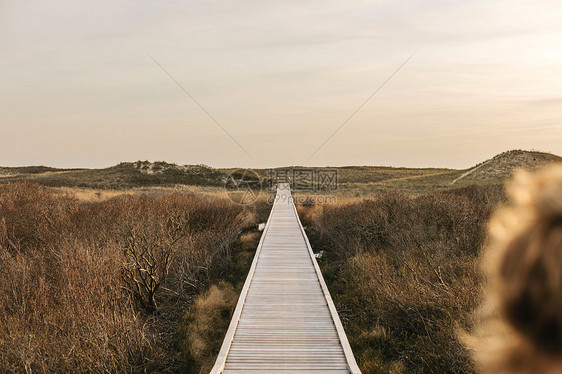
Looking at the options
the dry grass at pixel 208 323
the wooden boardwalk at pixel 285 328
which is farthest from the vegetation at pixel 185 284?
the wooden boardwalk at pixel 285 328

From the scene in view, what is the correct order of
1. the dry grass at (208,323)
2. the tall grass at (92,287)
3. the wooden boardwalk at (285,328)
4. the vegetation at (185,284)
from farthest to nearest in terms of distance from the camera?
the dry grass at (208,323), the vegetation at (185,284), the wooden boardwalk at (285,328), the tall grass at (92,287)

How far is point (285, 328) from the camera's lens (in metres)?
7.60

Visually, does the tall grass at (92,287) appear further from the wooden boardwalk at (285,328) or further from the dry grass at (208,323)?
the wooden boardwalk at (285,328)

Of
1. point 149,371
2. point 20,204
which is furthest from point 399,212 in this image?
point 20,204

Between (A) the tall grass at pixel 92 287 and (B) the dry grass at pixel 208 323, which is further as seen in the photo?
(B) the dry grass at pixel 208 323

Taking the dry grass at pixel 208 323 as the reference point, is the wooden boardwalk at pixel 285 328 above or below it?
above

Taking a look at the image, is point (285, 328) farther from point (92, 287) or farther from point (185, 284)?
point (185, 284)

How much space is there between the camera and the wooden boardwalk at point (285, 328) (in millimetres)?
6246

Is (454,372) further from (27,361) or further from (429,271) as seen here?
(27,361)

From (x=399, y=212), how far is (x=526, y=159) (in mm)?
57288

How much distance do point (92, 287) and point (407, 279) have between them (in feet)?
19.2

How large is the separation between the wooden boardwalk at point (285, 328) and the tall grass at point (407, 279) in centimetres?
71

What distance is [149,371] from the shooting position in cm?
682

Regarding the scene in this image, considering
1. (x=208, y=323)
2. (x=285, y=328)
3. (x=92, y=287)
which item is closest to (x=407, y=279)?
(x=285, y=328)
